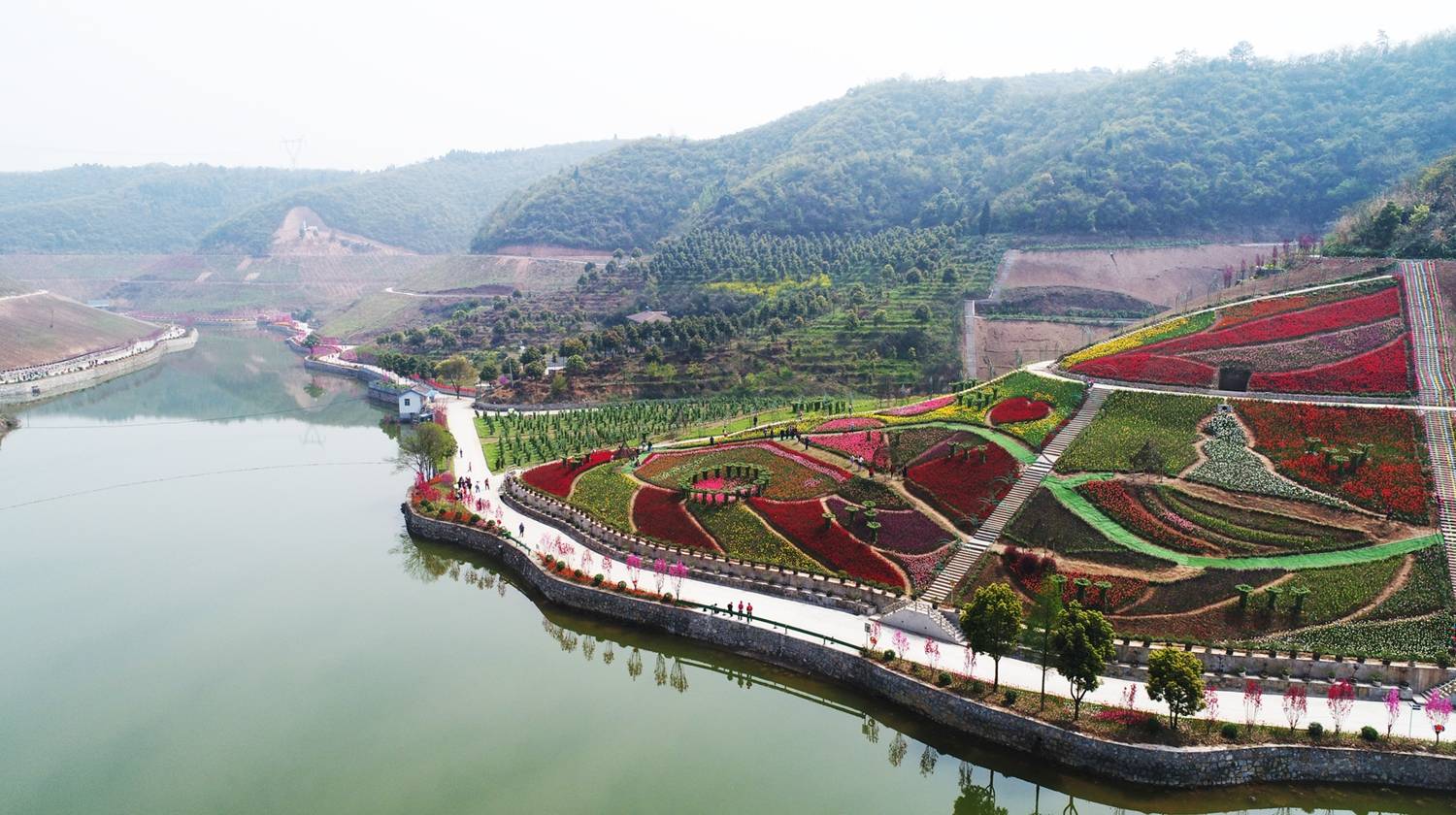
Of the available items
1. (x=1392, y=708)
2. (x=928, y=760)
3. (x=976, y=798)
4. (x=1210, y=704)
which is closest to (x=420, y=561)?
(x=928, y=760)

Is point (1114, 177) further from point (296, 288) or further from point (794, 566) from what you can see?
point (296, 288)

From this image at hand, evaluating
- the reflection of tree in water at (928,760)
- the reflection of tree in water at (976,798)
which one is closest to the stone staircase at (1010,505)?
the reflection of tree in water at (928,760)

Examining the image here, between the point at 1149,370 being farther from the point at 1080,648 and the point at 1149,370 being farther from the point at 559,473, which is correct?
the point at 559,473

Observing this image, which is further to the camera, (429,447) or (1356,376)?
(429,447)

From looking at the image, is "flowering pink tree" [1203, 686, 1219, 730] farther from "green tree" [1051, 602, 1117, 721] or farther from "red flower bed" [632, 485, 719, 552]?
"red flower bed" [632, 485, 719, 552]

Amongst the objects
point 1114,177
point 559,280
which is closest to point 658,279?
point 559,280

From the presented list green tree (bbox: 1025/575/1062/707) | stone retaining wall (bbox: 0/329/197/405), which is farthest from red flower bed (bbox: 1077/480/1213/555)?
stone retaining wall (bbox: 0/329/197/405)

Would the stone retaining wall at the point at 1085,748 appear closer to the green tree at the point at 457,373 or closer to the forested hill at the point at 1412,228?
the forested hill at the point at 1412,228
